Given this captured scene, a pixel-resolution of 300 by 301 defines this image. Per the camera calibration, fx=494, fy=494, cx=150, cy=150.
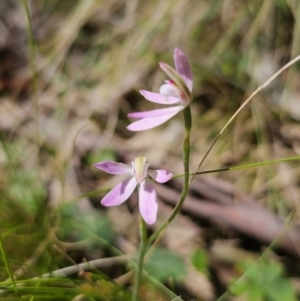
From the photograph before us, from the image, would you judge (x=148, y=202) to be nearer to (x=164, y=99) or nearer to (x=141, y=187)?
(x=141, y=187)

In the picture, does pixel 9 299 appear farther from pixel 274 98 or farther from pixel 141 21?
pixel 141 21

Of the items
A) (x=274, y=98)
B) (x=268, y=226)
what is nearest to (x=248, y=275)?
(x=268, y=226)

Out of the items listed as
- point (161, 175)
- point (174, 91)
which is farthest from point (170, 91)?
point (161, 175)

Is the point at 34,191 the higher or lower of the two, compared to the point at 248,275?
higher

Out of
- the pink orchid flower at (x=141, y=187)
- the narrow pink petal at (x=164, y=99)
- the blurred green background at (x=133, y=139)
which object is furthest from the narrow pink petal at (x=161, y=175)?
the blurred green background at (x=133, y=139)

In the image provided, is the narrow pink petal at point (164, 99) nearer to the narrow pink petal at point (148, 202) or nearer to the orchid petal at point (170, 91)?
the orchid petal at point (170, 91)

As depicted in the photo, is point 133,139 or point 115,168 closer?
point 115,168

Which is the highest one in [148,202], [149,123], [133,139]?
[149,123]
